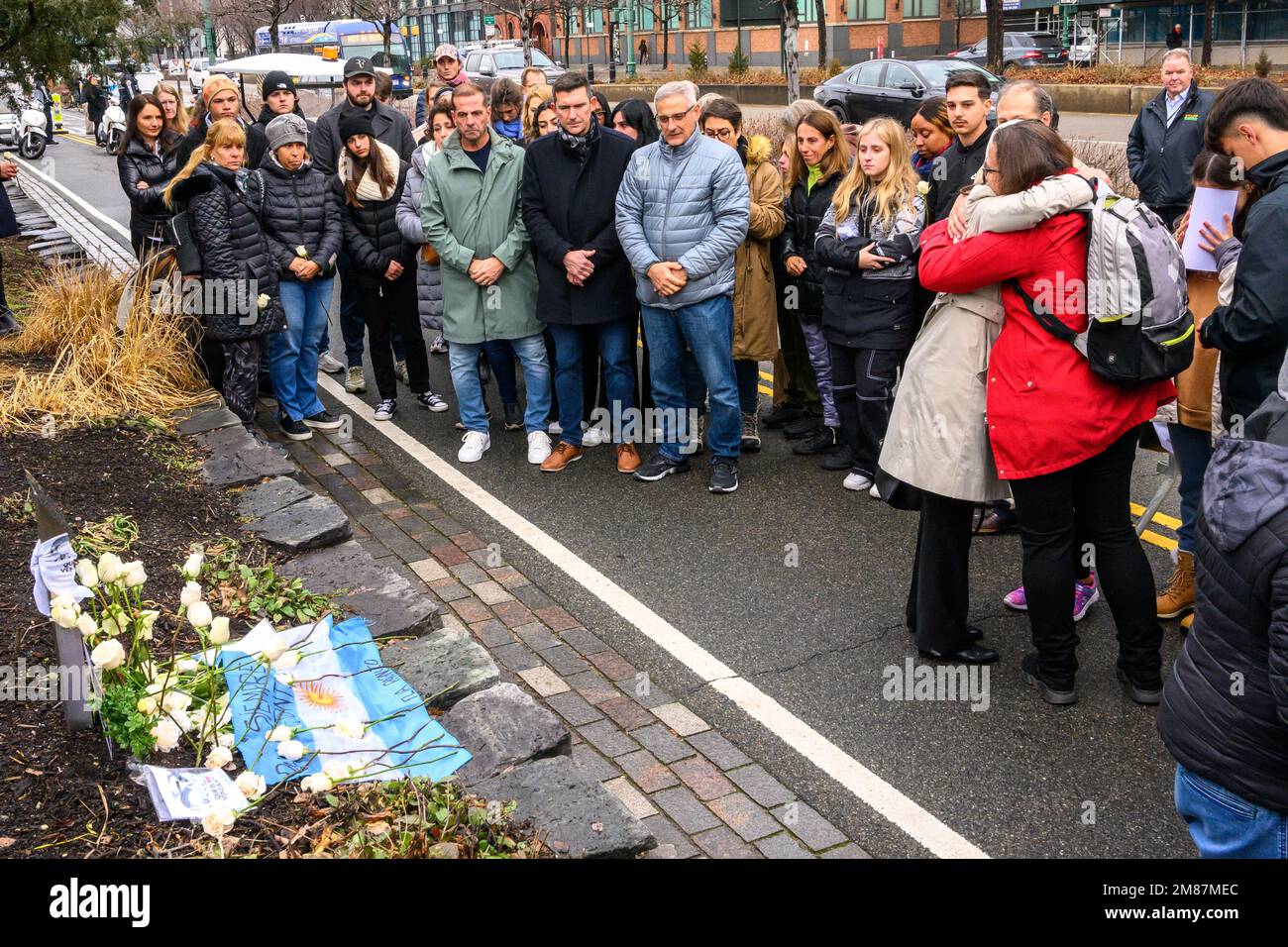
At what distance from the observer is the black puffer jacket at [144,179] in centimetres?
1016

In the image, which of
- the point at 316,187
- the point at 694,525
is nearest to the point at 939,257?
the point at 694,525

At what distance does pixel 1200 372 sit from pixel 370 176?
226 inches

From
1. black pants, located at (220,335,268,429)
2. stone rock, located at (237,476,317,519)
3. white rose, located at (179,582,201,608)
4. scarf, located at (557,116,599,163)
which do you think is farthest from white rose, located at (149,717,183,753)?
scarf, located at (557,116,599,163)

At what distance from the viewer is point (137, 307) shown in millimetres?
8531

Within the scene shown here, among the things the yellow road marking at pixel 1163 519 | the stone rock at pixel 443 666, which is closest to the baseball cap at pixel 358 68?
the stone rock at pixel 443 666

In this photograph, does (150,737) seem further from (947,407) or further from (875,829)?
(947,407)

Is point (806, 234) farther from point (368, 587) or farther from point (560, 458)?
point (368, 587)

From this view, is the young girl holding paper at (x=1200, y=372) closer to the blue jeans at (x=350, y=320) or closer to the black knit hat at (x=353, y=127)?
the black knit hat at (x=353, y=127)

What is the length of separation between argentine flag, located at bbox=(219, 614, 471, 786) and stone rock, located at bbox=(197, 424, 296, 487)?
211 centimetres

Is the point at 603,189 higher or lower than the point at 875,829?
higher

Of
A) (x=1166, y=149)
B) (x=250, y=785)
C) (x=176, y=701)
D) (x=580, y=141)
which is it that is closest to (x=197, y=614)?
(x=176, y=701)

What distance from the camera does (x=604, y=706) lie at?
5.27 metres

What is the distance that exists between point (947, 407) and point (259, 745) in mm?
2839

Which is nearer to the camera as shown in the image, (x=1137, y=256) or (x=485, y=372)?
(x=1137, y=256)
